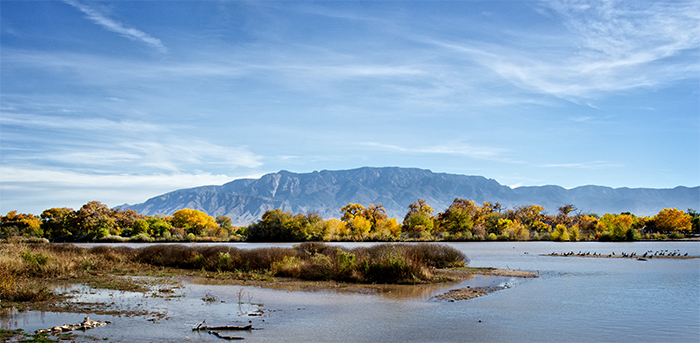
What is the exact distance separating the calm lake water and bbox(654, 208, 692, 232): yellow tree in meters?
71.6

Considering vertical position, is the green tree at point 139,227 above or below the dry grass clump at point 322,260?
above

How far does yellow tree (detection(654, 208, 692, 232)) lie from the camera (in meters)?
80.8

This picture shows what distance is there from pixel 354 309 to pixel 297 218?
65.2 metres

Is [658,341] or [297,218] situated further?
[297,218]

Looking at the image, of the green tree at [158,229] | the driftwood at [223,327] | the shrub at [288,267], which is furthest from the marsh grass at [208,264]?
the green tree at [158,229]

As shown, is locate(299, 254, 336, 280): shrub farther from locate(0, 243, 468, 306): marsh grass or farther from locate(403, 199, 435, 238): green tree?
locate(403, 199, 435, 238): green tree

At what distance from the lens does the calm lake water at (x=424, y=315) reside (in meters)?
11.5

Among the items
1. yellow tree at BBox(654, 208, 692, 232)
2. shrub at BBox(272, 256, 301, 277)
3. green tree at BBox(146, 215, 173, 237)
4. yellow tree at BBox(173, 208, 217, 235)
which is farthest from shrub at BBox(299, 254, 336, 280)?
yellow tree at BBox(173, 208, 217, 235)

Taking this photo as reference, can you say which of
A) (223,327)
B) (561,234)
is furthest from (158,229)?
(223,327)

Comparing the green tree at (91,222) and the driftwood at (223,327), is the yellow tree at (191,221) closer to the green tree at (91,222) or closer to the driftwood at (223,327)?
the green tree at (91,222)

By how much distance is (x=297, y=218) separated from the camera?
79625 millimetres

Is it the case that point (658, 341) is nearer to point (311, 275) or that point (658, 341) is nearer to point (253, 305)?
point (253, 305)

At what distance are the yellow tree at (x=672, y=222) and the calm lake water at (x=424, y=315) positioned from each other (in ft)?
235

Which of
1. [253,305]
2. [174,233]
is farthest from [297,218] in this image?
[253,305]
